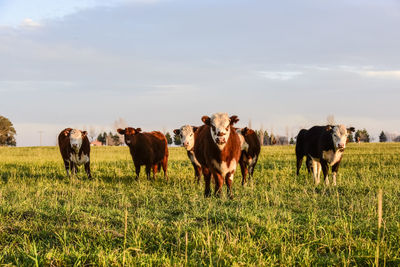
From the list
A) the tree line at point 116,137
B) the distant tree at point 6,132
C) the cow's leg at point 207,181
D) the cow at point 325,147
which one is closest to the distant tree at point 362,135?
the tree line at point 116,137

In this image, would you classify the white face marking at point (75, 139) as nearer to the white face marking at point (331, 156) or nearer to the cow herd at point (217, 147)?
the cow herd at point (217, 147)

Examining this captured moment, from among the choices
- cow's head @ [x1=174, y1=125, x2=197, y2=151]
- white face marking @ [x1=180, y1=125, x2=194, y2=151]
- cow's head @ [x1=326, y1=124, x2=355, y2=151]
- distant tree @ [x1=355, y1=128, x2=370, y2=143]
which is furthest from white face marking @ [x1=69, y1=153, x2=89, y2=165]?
distant tree @ [x1=355, y1=128, x2=370, y2=143]

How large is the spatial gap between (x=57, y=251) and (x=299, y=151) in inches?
430

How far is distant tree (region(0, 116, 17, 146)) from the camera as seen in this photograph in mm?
79562

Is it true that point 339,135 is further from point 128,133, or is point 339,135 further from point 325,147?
point 128,133

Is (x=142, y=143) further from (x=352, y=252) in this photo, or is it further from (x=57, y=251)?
(x=352, y=252)

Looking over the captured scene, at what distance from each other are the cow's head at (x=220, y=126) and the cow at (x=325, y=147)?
13.6 feet

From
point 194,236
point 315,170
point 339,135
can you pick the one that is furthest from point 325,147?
point 194,236

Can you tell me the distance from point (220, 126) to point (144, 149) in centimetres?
555

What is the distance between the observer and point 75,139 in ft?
44.4

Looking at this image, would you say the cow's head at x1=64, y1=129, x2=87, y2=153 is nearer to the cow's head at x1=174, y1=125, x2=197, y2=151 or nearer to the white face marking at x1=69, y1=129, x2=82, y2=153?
the white face marking at x1=69, y1=129, x2=82, y2=153

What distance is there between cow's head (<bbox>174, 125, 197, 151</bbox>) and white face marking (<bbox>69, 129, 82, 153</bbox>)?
11.5ft

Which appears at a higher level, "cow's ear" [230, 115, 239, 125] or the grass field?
"cow's ear" [230, 115, 239, 125]

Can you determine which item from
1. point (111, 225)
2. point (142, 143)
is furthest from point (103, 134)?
point (111, 225)
